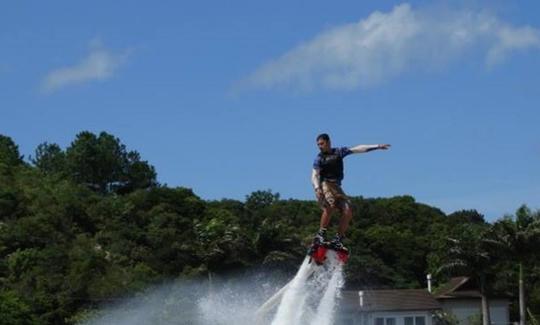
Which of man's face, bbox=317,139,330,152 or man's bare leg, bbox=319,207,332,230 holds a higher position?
man's face, bbox=317,139,330,152

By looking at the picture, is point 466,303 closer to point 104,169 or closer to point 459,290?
point 459,290

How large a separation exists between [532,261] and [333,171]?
189 ft

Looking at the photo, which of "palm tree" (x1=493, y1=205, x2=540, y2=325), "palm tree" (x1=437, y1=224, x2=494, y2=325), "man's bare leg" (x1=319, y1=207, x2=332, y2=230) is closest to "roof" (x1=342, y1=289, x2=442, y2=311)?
"palm tree" (x1=437, y1=224, x2=494, y2=325)

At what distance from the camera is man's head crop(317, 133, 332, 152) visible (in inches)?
845

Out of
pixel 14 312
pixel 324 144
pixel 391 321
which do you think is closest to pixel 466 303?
pixel 391 321

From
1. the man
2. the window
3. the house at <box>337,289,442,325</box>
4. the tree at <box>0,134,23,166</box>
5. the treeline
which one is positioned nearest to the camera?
the man

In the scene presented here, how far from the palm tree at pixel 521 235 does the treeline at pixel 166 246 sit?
0.07m

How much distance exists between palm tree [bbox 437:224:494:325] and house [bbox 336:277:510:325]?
7766 mm

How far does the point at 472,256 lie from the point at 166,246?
89.6 feet

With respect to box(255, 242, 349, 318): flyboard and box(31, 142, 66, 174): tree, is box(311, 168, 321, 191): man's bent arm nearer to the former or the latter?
box(255, 242, 349, 318): flyboard

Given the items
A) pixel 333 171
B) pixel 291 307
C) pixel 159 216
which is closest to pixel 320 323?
pixel 291 307

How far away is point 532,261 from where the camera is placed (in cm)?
7544

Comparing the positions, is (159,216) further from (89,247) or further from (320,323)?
(320,323)

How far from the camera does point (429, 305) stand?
89750 millimetres
